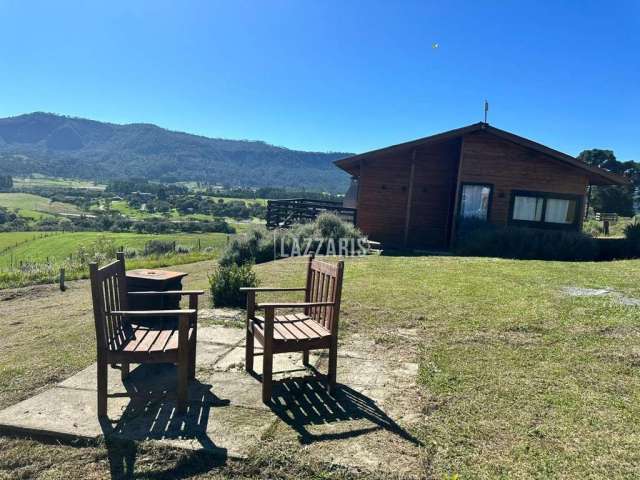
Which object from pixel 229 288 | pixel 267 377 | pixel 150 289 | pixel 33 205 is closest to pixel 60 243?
pixel 229 288

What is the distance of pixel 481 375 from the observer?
396 cm

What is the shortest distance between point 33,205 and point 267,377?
8145cm

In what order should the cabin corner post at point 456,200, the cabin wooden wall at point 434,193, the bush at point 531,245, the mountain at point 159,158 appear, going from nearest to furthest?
the bush at point 531,245 → the cabin corner post at point 456,200 → the cabin wooden wall at point 434,193 → the mountain at point 159,158

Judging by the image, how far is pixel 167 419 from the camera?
3.13m

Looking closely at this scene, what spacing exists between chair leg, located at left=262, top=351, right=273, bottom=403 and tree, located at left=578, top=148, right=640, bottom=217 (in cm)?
4304

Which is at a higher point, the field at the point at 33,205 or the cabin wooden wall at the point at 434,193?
the cabin wooden wall at the point at 434,193

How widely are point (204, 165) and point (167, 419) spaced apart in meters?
107

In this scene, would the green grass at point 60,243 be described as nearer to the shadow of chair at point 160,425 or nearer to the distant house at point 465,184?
the distant house at point 465,184

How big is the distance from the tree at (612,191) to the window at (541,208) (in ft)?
91.2

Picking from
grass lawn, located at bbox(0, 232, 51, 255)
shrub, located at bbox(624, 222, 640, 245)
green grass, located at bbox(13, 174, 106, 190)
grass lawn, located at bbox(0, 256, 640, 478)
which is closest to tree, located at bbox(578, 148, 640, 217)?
shrub, located at bbox(624, 222, 640, 245)

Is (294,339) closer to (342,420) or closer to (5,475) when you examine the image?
(342,420)

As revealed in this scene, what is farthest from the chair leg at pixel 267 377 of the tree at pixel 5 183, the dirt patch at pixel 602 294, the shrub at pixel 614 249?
the tree at pixel 5 183

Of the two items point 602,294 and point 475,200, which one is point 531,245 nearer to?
point 475,200

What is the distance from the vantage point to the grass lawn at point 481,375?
2.61m
